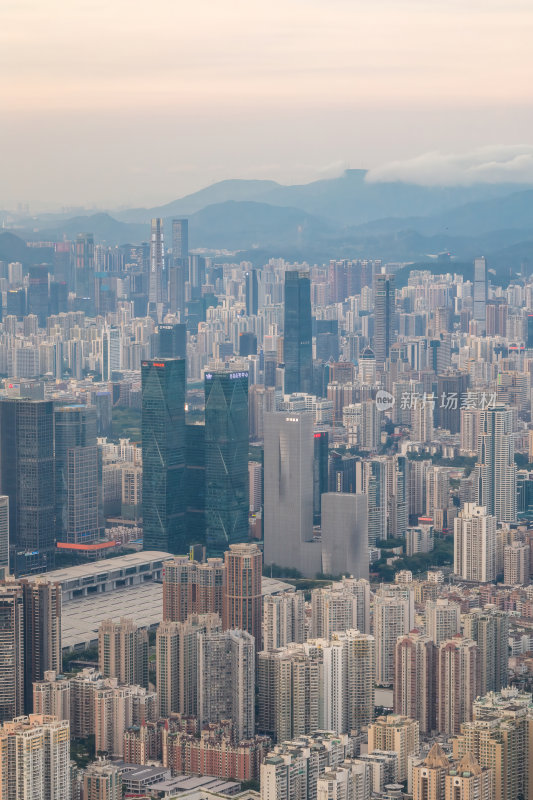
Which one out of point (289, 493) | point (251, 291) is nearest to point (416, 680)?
point (289, 493)

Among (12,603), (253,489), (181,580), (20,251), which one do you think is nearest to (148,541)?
(253,489)

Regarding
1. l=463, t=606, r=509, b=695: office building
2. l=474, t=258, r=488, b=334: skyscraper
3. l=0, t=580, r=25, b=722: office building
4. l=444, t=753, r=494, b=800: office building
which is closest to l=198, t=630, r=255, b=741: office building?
l=0, t=580, r=25, b=722: office building

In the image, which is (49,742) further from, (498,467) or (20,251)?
(20,251)

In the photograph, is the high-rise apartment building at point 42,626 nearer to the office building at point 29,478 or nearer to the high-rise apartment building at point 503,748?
the high-rise apartment building at point 503,748

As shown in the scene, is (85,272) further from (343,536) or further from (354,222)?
(343,536)

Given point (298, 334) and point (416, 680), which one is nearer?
point (416, 680)

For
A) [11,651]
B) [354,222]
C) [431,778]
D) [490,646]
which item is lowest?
[431,778]

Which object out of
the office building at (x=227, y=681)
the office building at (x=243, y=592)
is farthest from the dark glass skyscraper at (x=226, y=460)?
the office building at (x=227, y=681)
